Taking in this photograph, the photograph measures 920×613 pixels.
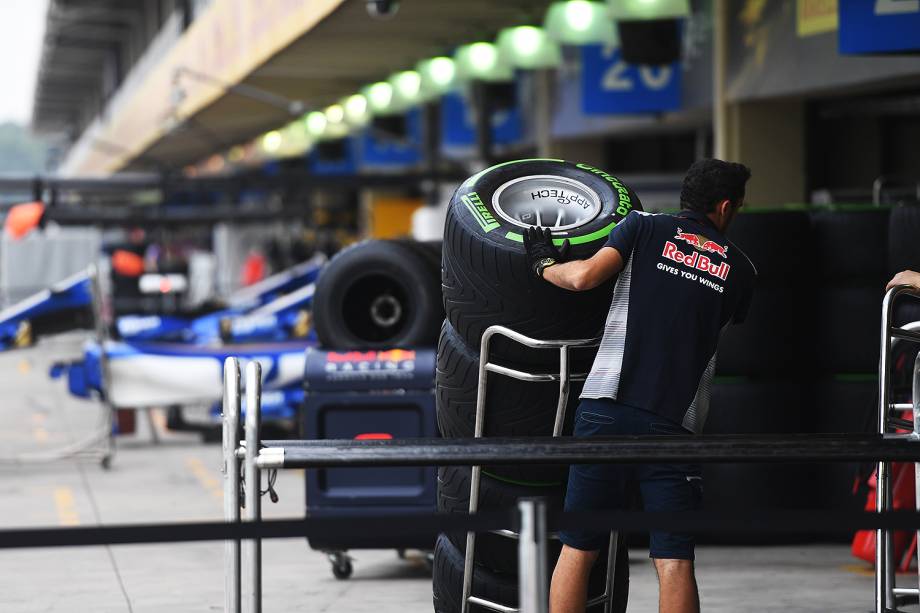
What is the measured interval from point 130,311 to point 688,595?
25.1 meters

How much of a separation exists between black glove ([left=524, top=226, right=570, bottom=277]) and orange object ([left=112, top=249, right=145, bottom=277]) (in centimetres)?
2043

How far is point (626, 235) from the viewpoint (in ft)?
17.6

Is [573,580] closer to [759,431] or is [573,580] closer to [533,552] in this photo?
[533,552]

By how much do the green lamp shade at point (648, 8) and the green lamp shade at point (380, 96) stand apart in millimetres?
8772

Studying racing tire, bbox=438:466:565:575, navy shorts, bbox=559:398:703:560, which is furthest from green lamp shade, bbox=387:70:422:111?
navy shorts, bbox=559:398:703:560

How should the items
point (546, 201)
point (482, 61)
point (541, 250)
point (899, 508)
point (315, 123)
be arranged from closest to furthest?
point (541, 250), point (546, 201), point (899, 508), point (482, 61), point (315, 123)

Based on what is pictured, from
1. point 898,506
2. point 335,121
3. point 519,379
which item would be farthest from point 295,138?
point 519,379

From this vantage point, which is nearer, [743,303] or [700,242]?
[700,242]

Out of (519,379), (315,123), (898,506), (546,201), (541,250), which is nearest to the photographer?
(541,250)

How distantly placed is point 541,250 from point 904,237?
121 inches

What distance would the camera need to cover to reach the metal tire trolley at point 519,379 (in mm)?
5469

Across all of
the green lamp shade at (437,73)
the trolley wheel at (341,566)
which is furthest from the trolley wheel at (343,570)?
the green lamp shade at (437,73)

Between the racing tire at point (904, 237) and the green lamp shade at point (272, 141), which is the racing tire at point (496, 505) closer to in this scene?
the racing tire at point (904, 237)

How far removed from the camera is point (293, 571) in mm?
8914
